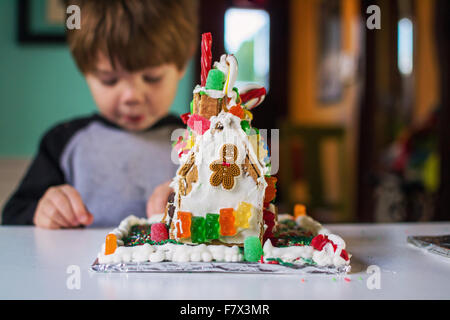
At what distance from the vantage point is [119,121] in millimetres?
1797

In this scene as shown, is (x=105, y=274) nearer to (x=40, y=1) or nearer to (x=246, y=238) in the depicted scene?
(x=246, y=238)

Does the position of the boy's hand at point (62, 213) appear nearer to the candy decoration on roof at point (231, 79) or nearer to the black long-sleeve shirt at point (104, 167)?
the black long-sleeve shirt at point (104, 167)

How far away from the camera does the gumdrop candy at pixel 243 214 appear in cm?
71

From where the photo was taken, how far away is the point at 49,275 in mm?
651

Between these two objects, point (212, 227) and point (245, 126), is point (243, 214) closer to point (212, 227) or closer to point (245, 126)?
point (212, 227)

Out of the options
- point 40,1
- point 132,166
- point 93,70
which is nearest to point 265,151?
point 132,166

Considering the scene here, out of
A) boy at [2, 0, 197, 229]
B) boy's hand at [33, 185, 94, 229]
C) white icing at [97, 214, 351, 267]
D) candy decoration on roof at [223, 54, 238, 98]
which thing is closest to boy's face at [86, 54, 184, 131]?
boy at [2, 0, 197, 229]

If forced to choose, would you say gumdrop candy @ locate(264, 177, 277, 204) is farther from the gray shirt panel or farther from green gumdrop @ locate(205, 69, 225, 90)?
the gray shirt panel

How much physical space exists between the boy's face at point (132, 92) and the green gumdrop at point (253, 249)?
122 cm

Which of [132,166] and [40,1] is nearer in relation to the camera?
[132,166]

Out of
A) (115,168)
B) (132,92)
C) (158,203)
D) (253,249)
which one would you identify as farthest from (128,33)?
(253,249)

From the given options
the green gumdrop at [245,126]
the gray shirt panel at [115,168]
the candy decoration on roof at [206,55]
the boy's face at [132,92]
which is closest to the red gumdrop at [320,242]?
the green gumdrop at [245,126]
